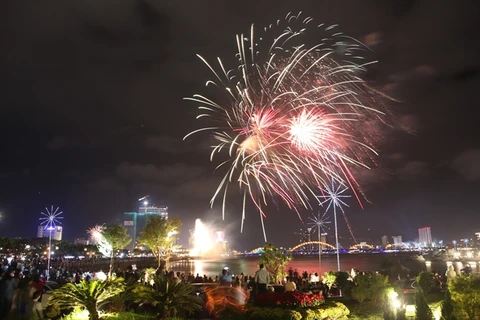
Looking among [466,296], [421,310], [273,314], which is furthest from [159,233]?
[466,296]

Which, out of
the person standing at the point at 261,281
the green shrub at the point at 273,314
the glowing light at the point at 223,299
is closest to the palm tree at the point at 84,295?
the glowing light at the point at 223,299

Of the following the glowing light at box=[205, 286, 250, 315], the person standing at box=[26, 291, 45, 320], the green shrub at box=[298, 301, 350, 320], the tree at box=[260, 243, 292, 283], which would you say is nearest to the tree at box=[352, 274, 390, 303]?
the green shrub at box=[298, 301, 350, 320]

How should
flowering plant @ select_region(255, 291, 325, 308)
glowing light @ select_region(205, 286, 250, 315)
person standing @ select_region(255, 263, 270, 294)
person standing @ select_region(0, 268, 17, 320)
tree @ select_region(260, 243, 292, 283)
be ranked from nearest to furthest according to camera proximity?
flowering plant @ select_region(255, 291, 325, 308) < person standing @ select_region(0, 268, 17, 320) < glowing light @ select_region(205, 286, 250, 315) < person standing @ select_region(255, 263, 270, 294) < tree @ select_region(260, 243, 292, 283)

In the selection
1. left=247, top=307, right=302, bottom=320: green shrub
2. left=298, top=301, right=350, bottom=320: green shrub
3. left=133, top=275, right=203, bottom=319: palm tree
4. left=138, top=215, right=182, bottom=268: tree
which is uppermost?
left=138, top=215, right=182, bottom=268: tree

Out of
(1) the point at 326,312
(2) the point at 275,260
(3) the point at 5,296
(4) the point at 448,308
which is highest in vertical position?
(2) the point at 275,260

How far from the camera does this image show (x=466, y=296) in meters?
10.8

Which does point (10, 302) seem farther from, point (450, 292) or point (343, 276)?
point (343, 276)

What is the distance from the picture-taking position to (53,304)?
1253cm

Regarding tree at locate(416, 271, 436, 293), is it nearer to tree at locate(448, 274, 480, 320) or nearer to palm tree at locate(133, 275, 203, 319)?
tree at locate(448, 274, 480, 320)

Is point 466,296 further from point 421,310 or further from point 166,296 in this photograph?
point 166,296

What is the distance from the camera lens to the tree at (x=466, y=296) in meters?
10.7

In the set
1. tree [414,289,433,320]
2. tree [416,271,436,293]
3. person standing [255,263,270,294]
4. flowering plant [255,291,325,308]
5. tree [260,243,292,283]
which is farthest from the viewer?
tree [260,243,292,283]

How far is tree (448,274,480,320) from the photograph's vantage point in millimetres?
10711

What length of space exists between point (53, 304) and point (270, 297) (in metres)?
6.97
